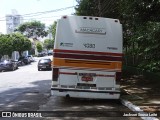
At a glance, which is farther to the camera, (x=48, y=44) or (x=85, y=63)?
(x=48, y=44)

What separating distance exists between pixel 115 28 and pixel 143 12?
2613 mm

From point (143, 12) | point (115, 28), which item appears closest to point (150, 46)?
point (115, 28)

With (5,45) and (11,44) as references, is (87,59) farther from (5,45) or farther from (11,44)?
(11,44)

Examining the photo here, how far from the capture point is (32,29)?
128375 mm

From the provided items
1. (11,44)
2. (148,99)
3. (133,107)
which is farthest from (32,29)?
(133,107)

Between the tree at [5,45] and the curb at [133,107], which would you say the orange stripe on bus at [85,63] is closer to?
the curb at [133,107]

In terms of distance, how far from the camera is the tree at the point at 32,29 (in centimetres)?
12506

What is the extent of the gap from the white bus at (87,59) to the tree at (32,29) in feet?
371

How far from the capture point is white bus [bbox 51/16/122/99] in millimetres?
12625

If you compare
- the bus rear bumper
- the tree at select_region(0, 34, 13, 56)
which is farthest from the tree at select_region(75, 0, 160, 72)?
the tree at select_region(0, 34, 13, 56)

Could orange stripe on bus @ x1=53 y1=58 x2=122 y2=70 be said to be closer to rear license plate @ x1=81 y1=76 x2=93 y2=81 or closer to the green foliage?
rear license plate @ x1=81 y1=76 x2=93 y2=81

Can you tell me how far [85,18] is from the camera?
12742 mm

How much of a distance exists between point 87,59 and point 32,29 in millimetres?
117519

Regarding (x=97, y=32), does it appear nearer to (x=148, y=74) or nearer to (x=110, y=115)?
(x=110, y=115)
